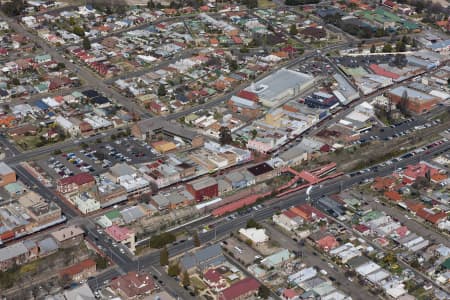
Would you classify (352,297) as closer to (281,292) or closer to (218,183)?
(281,292)

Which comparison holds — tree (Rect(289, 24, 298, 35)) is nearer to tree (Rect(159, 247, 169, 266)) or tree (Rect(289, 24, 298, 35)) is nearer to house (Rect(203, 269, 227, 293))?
tree (Rect(159, 247, 169, 266))

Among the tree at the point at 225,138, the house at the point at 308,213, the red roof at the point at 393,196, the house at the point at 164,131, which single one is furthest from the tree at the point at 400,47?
the house at the point at 308,213

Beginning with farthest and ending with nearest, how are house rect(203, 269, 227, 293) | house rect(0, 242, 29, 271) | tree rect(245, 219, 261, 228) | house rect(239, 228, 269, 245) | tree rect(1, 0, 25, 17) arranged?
tree rect(1, 0, 25, 17) → tree rect(245, 219, 261, 228) → house rect(239, 228, 269, 245) → house rect(0, 242, 29, 271) → house rect(203, 269, 227, 293)

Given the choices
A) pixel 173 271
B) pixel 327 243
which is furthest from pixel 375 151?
pixel 173 271

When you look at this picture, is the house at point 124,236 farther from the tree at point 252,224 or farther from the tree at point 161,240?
the tree at point 252,224

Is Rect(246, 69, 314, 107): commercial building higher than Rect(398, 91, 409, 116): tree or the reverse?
the reverse

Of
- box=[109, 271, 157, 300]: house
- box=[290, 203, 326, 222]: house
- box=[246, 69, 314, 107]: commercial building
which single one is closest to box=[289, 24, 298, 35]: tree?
box=[246, 69, 314, 107]: commercial building

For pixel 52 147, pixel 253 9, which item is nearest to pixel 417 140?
pixel 52 147
